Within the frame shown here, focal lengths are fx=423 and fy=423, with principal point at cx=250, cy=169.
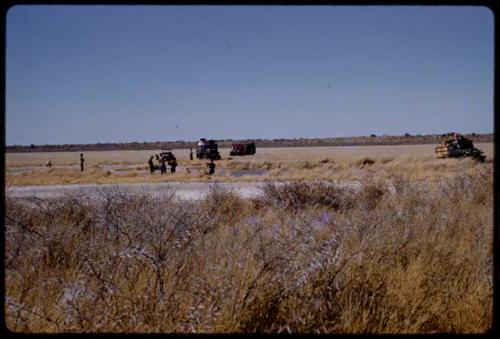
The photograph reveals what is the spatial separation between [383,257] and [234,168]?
2914 cm

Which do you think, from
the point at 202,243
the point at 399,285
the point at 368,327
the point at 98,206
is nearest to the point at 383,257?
the point at 399,285

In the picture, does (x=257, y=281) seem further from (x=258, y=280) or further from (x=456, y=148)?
(x=456, y=148)

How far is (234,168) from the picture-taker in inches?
1288

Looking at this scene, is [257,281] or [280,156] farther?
[280,156]

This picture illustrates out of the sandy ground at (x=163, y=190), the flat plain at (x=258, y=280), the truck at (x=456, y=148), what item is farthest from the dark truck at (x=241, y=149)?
the flat plain at (x=258, y=280)

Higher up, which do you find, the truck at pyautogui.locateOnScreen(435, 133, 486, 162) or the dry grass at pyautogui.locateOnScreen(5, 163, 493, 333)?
the truck at pyautogui.locateOnScreen(435, 133, 486, 162)

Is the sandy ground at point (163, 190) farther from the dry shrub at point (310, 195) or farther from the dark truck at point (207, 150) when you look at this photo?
the dark truck at point (207, 150)

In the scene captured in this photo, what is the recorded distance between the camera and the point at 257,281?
309 centimetres

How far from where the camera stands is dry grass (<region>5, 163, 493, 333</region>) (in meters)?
2.78

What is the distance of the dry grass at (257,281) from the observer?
278 cm

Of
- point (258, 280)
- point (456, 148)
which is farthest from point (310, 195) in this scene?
point (456, 148)

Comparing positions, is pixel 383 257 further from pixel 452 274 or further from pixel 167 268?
pixel 167 268

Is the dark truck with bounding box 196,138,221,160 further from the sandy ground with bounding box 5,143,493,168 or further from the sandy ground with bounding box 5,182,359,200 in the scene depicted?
the sandy ground with bounding box 5,182,359,200

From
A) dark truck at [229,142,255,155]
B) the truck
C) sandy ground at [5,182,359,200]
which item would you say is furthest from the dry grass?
dark truck at [229,142,255,155]
